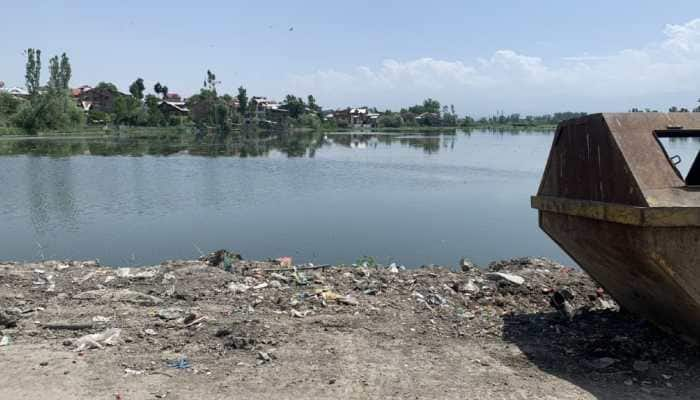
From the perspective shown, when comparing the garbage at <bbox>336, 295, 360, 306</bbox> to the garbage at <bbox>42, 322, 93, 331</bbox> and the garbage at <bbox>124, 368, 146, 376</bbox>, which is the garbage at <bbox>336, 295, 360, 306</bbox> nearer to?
the garbage at <bbox>124, 368, 146, 376</bbox>

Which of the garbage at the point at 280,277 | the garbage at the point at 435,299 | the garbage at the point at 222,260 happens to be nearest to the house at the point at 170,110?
the garbage at the point at 222,260

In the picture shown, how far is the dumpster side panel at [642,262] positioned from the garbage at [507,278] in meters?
0.98

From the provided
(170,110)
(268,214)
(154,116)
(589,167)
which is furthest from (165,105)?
(589,167)

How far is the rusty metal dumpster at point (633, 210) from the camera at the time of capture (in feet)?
12.3

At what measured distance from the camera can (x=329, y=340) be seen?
15.5 feet

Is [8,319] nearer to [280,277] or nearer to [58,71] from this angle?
[280,277]

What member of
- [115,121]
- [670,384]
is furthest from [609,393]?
[115,121]

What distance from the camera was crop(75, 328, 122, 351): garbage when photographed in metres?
4.60

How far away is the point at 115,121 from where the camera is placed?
9094 centimetres

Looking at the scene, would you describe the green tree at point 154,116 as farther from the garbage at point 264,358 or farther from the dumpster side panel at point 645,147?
the dumpster side panel at point 645,147

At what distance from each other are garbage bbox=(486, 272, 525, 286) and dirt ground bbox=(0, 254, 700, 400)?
0.11 ft

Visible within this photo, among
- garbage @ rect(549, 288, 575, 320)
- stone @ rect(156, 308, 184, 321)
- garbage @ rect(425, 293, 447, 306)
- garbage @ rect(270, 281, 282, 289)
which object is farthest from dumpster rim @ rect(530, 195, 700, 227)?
stone @ rect(156, 308, 184, 321)

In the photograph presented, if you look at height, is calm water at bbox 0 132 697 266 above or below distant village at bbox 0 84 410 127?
below

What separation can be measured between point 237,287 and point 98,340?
1876mm
